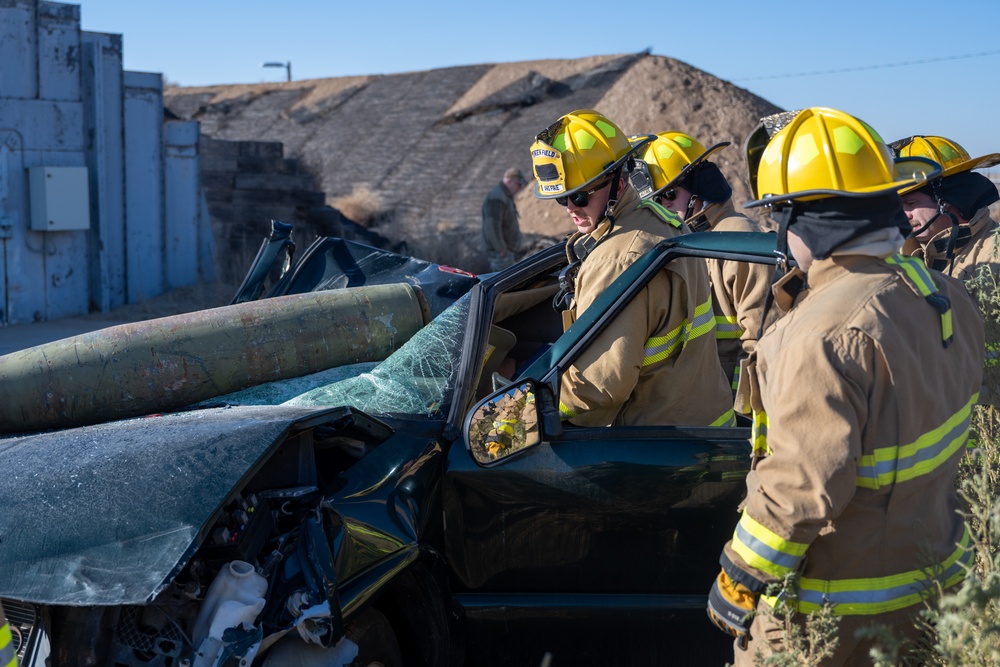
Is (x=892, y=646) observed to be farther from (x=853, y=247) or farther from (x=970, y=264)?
(x=970, y=264)

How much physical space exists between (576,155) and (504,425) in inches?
43.8

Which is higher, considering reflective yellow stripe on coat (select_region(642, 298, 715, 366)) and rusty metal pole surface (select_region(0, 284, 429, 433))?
reflective yellow stripe on coat (select_region(642, 298, 715, 366))

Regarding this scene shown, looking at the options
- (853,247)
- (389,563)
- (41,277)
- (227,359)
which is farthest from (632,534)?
(41,277)

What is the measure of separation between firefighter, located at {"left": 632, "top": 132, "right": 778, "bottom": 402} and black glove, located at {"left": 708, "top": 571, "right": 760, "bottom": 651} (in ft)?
7.11

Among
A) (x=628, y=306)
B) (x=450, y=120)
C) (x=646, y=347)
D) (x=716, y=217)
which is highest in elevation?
(x=450, y=120)

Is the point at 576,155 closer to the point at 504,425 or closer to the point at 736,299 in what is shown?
the point at 504,425

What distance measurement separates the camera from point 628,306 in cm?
312

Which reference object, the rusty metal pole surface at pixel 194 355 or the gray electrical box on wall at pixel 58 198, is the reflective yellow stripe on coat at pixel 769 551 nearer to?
the rusty metal pole surface at pixel 194 355

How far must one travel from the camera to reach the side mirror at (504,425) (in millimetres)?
2859

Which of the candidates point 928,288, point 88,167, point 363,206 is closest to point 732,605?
point 928,288

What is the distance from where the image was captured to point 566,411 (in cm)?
321

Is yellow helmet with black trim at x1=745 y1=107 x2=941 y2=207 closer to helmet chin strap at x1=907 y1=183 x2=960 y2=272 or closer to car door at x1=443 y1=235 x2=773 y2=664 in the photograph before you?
car door at x1=443 y1=235 x2=773 y2=664

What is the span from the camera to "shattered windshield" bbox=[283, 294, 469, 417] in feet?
10.9

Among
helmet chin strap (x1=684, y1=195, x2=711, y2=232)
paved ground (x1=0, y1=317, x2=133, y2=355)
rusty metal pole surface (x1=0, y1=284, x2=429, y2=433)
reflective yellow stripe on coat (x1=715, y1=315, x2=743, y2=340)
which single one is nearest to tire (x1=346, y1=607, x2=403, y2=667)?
rusty metal pole surface (x1=0, y1=284, x2=429, y2=433)
